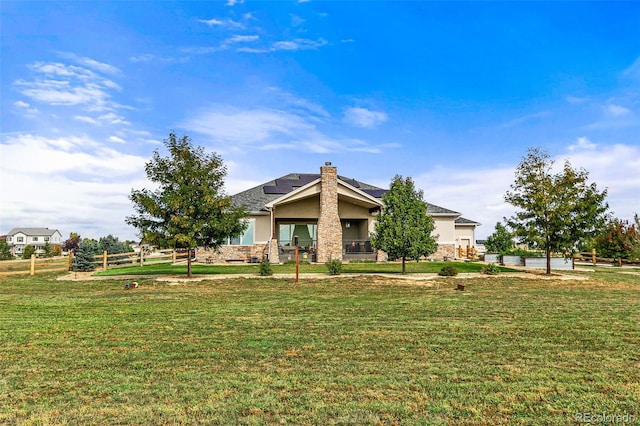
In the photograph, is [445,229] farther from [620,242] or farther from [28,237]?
[28,237]

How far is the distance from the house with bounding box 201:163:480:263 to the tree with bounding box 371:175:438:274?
845 centimetres

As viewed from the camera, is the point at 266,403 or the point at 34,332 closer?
the point at 266,403

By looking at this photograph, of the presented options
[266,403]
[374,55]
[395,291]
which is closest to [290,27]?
[374,55]

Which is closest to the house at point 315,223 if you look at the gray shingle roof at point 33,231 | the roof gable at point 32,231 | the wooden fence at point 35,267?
the wooden fence at point 35,267

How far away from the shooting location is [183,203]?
19469 mm

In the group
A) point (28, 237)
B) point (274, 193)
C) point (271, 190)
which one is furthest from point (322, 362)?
point (28, 237)

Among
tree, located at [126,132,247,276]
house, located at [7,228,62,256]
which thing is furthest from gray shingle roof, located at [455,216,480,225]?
house, located at [7,228,62,256]

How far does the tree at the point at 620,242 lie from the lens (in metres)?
30.6

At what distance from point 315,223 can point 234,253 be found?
6957 millimetres

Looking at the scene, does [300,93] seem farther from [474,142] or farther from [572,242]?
[572,242]

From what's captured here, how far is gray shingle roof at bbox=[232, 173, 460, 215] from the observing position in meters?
33.1

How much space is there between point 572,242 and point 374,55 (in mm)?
14886

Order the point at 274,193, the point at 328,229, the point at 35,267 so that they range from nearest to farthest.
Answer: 1. the point at 328,229
2. the point at 35,267
3. the point at 274,193

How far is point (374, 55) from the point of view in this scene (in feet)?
70.2
